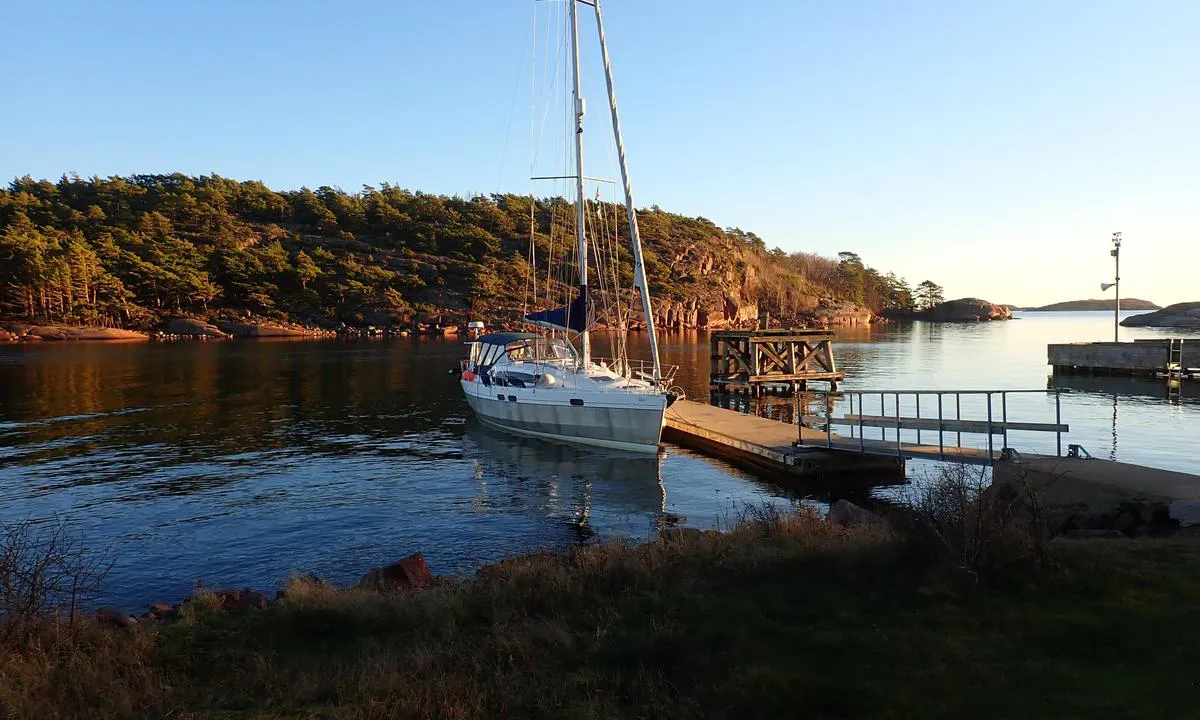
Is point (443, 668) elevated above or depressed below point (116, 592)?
above

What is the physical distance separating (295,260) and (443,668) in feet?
468

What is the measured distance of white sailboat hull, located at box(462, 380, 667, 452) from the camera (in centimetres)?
2483

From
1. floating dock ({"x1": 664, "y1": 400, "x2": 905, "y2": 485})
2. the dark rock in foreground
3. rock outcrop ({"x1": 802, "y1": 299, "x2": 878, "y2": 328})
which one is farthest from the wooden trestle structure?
rock outcrop ({"x1": 802, "y1": 299, "x2": 878, "y2": 328})

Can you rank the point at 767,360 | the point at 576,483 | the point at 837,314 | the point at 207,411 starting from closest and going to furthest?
the point at 576,483, the point at 207,411, the point at 767,360, the point at 837,314

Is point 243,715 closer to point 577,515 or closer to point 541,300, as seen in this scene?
point 577,515

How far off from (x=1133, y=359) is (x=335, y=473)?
5084 cm

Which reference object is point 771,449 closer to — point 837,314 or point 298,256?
point 298,256

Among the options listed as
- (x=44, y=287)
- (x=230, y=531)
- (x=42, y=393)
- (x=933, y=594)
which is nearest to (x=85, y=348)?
(x=44, y=287)

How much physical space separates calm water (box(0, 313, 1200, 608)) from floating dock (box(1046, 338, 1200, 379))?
347cm

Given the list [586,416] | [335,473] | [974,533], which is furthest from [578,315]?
[974,533]

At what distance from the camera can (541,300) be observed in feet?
414

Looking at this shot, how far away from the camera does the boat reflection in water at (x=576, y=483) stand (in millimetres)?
18203

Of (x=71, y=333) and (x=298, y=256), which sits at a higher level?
(x=298, y=256)

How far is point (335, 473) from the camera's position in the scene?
2334 centimetres
